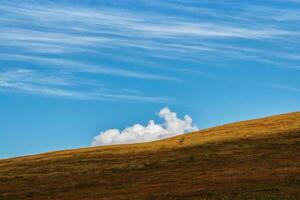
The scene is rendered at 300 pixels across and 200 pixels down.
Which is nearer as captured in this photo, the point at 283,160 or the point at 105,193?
the point at 105,193

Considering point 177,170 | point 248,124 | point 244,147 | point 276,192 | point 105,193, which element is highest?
point 248,124

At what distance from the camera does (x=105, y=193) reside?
5991 centimetres

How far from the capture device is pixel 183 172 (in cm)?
7500

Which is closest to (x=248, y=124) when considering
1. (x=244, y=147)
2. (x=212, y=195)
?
(x=244, y=147)

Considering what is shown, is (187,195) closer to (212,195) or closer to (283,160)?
(212,195)

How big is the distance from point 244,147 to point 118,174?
27154 mm

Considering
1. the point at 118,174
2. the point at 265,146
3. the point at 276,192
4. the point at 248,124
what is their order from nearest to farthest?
the point at 276,192, the point at 118,174, the point at 265,146, the point at 248,124

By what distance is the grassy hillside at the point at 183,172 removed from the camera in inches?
2061

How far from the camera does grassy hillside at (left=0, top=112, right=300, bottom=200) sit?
52344 mm

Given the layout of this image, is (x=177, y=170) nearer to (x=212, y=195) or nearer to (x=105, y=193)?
(x=105, y=193)

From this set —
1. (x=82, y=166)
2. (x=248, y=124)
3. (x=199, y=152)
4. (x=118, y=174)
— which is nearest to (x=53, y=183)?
(x=118, y=174)

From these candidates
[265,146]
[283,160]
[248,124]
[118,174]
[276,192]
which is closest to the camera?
[276,192]

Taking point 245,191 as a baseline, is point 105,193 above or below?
above

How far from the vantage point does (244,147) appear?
9694 centimetres
